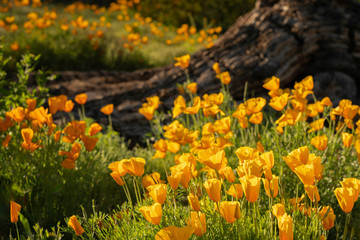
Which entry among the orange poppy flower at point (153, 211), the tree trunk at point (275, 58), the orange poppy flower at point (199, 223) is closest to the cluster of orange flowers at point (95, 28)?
the tree trunk at point (275, 58)

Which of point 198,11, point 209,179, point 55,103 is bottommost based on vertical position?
point 198,11

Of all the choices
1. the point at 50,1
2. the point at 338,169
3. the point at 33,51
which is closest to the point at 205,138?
the point at 338,169

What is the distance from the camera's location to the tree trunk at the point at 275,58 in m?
4.12

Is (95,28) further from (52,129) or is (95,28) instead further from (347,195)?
(347,195)

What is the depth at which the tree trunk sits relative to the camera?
4.12m

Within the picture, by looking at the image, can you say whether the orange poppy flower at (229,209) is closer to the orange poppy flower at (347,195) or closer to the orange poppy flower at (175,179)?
the orange poppy flower at (175,179)

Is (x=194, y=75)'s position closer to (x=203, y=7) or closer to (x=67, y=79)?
(x=67, y=79)

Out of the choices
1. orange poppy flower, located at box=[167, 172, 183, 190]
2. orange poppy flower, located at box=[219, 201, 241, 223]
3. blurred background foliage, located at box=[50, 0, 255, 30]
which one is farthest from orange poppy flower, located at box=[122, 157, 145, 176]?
blurred background foliage, located at box=[50, 0, 255, 30]

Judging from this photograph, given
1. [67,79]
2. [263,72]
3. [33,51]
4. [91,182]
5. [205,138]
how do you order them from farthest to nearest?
[33,51]
[67,79]
[263,72]
[91,182]
[205,138]

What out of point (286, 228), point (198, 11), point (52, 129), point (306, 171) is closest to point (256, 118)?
point (306, 171)

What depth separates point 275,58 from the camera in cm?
412

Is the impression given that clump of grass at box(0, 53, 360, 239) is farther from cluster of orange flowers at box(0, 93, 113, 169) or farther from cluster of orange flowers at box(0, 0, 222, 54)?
cluster of orange flowers at box(0, 0, 222, 54)

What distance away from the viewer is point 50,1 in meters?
12.8

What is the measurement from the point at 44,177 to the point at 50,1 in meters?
11.8
